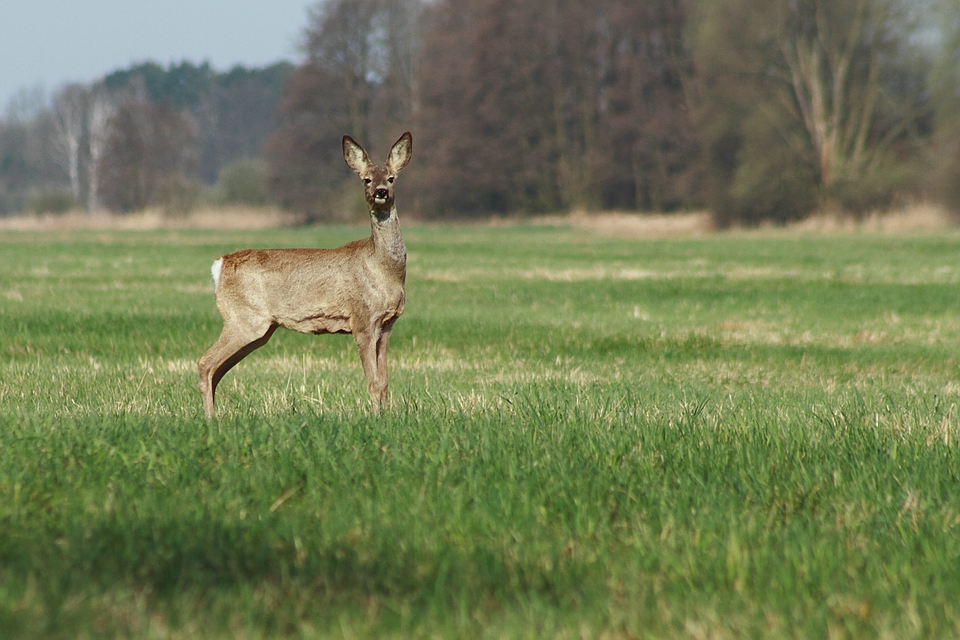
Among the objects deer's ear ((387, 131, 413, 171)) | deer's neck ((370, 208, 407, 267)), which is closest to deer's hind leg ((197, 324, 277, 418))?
deer's neck ((370, 208, 407, 267))

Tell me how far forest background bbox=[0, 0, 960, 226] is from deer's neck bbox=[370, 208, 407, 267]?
127 feet

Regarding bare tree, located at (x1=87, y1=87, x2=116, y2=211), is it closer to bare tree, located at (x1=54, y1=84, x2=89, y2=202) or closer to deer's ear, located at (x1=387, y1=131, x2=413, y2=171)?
bare tree, located at (x1=54, y1=84, x2=89, y2=202)

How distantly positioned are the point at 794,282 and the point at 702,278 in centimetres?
178

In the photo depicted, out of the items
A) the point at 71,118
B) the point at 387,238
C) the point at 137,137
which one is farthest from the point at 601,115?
the point at 71,118

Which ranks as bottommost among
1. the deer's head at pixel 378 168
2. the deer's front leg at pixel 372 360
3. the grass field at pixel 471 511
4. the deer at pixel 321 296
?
the grass field at pixel 471 511

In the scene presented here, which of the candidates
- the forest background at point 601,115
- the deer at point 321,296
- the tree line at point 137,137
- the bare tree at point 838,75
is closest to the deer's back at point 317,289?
the deer at point 321,296

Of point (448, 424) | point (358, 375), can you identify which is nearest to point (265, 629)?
point (448, 424)

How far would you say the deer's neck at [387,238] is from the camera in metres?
6.32

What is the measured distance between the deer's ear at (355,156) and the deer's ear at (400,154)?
0.15 m

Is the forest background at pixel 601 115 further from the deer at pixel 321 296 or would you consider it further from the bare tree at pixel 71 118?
the deer at pixel 321 296

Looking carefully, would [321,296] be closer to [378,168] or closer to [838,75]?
[378,168]

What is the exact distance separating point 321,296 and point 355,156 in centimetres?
91

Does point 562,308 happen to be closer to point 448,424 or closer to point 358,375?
point 358,375

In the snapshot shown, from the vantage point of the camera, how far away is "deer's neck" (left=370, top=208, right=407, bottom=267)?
632 cm
